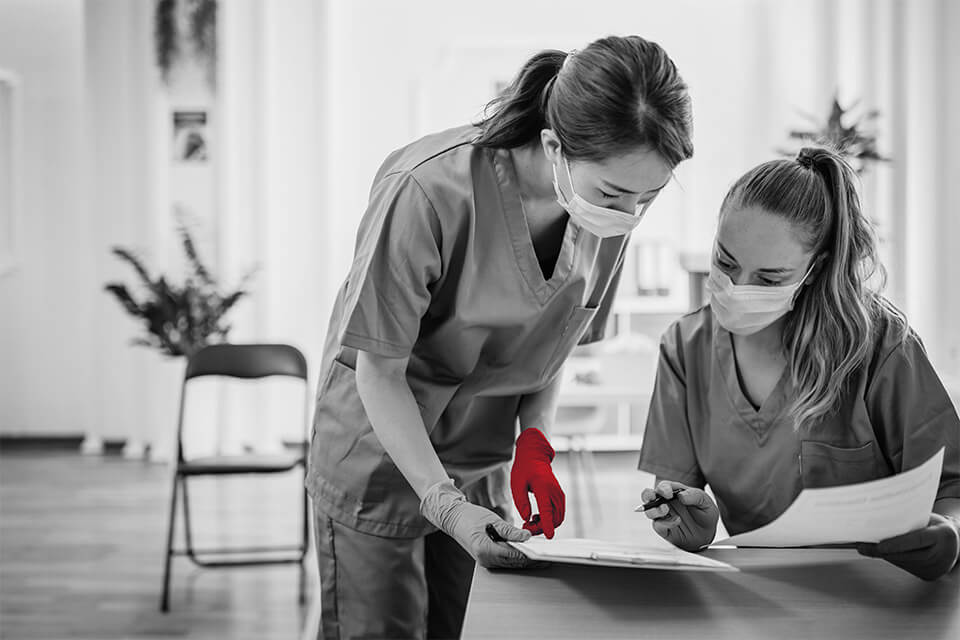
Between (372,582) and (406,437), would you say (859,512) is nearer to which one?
(406,437)

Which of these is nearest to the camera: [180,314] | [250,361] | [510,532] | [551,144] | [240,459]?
[510,532]

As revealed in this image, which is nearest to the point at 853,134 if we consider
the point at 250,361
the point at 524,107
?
the point at 250,361

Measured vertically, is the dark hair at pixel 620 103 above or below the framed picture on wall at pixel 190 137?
below

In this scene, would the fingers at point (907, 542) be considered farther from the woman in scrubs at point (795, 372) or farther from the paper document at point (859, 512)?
the woman in scrubs at point (795, 372)

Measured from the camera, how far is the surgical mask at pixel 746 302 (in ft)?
4.30

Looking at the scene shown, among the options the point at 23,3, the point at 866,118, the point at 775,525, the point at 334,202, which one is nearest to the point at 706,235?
the point at 866,118

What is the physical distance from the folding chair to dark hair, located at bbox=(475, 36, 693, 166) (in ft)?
6.78

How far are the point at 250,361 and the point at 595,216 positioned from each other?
226 cm

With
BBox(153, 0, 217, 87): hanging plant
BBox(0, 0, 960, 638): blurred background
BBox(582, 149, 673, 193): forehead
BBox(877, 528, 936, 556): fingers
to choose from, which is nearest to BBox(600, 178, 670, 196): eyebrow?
BBox(582, 149, 673, 193): forehead

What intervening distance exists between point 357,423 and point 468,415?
16 centimetres

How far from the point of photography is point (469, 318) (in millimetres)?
1281

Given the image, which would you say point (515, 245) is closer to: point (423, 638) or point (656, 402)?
point (656, 402)

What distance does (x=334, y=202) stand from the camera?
4.90 meters

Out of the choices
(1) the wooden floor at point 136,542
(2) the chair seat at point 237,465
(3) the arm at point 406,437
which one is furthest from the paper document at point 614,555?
(2) the chair seat at point 237,465
